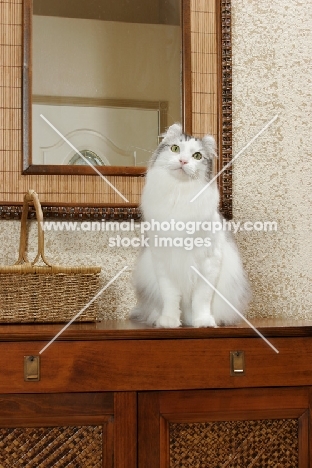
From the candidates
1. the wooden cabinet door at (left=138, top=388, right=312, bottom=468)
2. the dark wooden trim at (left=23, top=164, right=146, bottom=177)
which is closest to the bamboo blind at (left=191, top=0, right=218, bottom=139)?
the dark wooden trim at (left=23, top=164, right=146, bottom=177)

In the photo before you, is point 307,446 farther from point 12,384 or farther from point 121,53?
point 121,53

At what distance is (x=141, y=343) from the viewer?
1.42m

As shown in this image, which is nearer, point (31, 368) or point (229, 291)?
point (31, 368)

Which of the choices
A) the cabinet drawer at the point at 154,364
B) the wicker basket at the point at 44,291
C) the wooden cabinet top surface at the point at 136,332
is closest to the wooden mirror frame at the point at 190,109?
the wicker basket at the point at 44,291

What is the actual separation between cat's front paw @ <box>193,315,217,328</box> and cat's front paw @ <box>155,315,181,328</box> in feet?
0.15

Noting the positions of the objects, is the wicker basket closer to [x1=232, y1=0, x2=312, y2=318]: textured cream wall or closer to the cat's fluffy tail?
the cat's fluffy tail

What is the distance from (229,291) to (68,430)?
0.56 meters

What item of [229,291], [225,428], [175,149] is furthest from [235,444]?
[175,149]

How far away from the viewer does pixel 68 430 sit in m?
1.40

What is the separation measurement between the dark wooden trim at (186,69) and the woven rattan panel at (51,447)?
99 cm

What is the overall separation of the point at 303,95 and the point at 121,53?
2.08ft

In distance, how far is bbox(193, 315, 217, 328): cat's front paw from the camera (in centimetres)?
150

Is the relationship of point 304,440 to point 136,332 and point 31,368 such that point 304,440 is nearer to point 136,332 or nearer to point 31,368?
point 136,332

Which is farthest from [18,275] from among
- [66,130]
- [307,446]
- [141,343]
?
[307,446]
